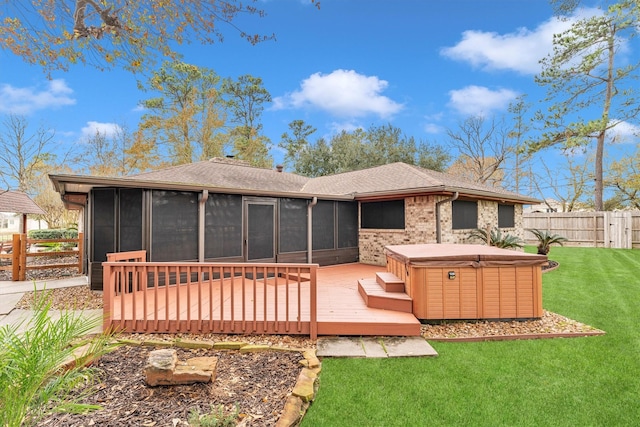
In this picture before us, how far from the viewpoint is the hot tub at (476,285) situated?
4.66m

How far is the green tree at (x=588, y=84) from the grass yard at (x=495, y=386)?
49.1 ft

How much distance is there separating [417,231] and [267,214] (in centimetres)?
423

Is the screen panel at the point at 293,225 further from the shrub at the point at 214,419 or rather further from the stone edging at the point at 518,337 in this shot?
the shrub at the point at 214,419

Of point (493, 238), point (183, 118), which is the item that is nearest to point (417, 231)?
point (493, 238)

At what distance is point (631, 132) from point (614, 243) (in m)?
6.15

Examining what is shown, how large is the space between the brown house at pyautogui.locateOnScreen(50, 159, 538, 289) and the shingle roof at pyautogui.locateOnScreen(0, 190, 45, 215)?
2.82 m

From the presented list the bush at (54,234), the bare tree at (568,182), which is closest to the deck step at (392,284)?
the bush at (54,234)

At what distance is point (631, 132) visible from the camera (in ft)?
53.4

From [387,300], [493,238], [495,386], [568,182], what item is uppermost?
[568,182]

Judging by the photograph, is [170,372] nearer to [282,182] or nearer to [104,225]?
[104,225]

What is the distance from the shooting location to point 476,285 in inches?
186

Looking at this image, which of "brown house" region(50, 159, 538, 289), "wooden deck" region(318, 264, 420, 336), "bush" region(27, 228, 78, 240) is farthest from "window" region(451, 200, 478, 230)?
"bush" region(27, 228, 78, 240)

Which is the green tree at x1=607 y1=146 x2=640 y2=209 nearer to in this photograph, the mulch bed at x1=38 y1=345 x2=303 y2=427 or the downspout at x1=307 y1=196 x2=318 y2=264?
the downspout at x1=307 y1=196 x2=318 y2=264

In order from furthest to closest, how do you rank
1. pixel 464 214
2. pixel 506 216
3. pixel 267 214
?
pixel 506 216 < pixel 464 214 < pixel 267 214
